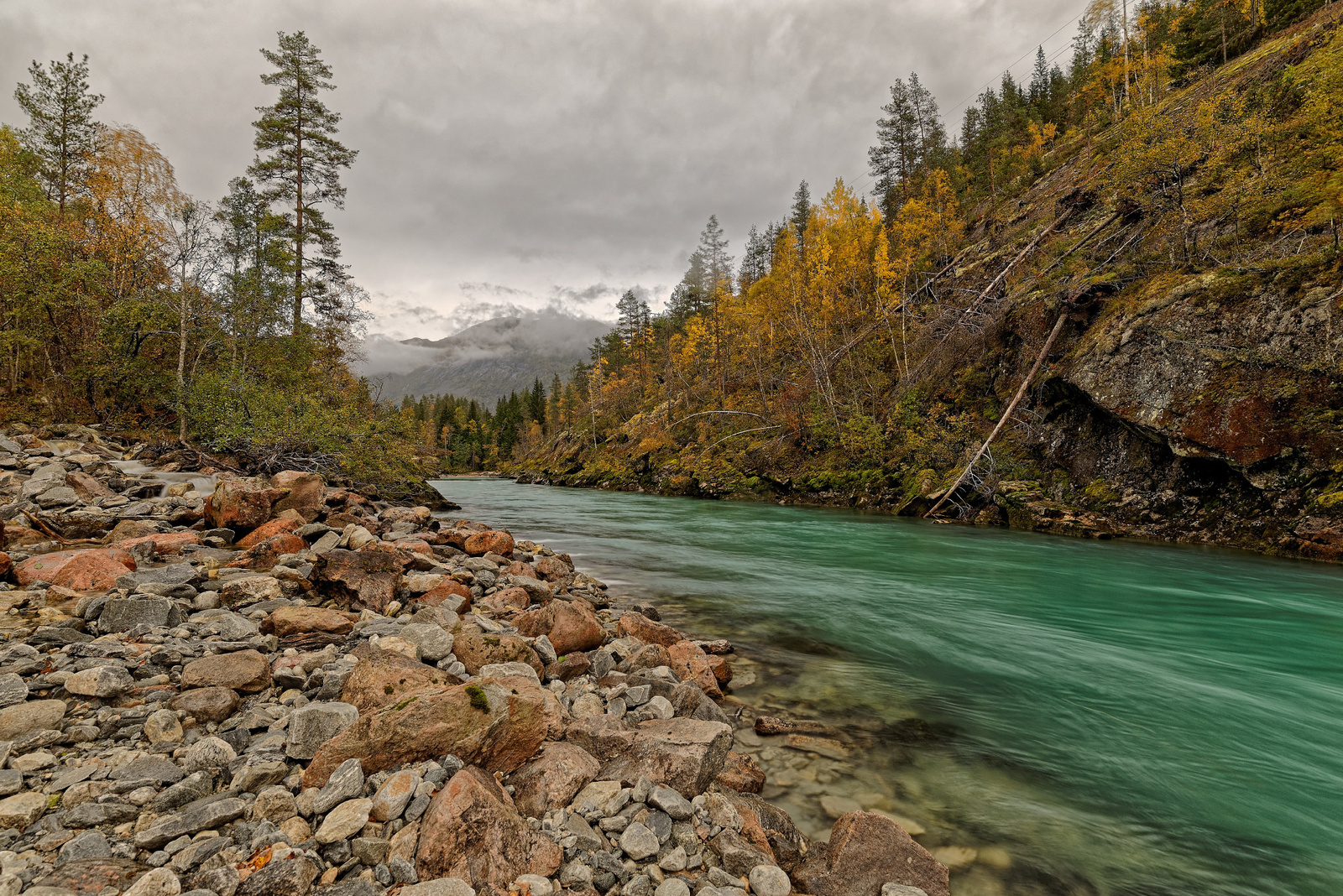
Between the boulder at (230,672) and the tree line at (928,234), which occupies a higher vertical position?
the tree line at (928,234)

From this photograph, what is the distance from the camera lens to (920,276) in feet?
95.2

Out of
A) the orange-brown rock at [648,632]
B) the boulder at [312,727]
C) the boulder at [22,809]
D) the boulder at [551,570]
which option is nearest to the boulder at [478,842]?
the boulder at [312,727]

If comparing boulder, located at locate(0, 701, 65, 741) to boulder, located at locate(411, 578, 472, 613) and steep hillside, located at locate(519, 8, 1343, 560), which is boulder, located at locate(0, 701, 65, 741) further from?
steep hillside, located at locate(519, 8, 1343, 560)

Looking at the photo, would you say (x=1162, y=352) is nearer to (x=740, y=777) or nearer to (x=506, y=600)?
(x=740, y=777)

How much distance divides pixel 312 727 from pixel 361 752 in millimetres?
397

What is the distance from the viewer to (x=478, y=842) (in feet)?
7.54

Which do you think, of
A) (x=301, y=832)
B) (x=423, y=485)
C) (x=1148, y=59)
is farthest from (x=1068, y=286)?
(x=1148, y=59)

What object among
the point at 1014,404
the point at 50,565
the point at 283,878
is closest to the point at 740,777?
the point at 283,878

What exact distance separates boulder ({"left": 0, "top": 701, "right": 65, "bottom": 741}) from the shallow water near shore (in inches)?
171

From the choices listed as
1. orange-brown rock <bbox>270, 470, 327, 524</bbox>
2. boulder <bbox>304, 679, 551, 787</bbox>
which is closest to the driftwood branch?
boulder <bbox>304, 679, 551, 787</bbox>

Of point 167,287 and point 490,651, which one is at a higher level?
point 167,287

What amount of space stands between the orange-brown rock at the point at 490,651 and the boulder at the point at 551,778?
122 centimetres

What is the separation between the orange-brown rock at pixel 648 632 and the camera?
5.86m

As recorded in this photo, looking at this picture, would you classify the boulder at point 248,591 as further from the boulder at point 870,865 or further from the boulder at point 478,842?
the boulder at point 870,865
